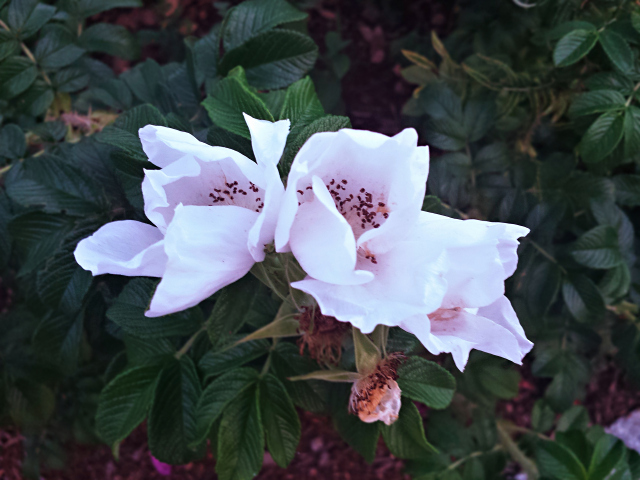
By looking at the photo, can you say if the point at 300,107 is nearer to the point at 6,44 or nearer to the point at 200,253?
the point at 200,253

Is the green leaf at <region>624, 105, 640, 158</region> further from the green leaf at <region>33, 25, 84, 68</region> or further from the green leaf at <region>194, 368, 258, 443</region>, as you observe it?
the green leaf at <region>33, 25, 84, 68</region>

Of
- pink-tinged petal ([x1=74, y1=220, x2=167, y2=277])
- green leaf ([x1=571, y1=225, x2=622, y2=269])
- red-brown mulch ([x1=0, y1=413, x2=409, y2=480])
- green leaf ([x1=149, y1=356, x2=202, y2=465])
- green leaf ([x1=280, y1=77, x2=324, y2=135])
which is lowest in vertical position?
red-brown mulch ([x1=0, y1=413, x2=409, y2=480])

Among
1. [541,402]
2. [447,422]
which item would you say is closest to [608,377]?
[541,402]

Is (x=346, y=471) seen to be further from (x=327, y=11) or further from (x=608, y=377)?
(x=327, y=11)

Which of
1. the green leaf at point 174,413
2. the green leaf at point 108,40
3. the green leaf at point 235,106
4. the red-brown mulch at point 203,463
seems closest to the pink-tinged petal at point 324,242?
the green leaf at point 235,106

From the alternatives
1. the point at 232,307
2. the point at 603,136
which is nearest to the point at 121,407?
the point at 232,307

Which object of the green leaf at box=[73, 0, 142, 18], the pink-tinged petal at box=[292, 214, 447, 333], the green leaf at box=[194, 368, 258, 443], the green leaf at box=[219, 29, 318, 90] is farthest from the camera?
the green leaf at box=[73, 0, 142, 18]

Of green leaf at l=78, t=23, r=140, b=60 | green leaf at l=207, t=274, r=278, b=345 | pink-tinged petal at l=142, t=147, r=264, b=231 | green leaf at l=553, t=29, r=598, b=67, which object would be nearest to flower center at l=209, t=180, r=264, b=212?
pink-tinged petal at l=142, t=147, r=264, b=231
